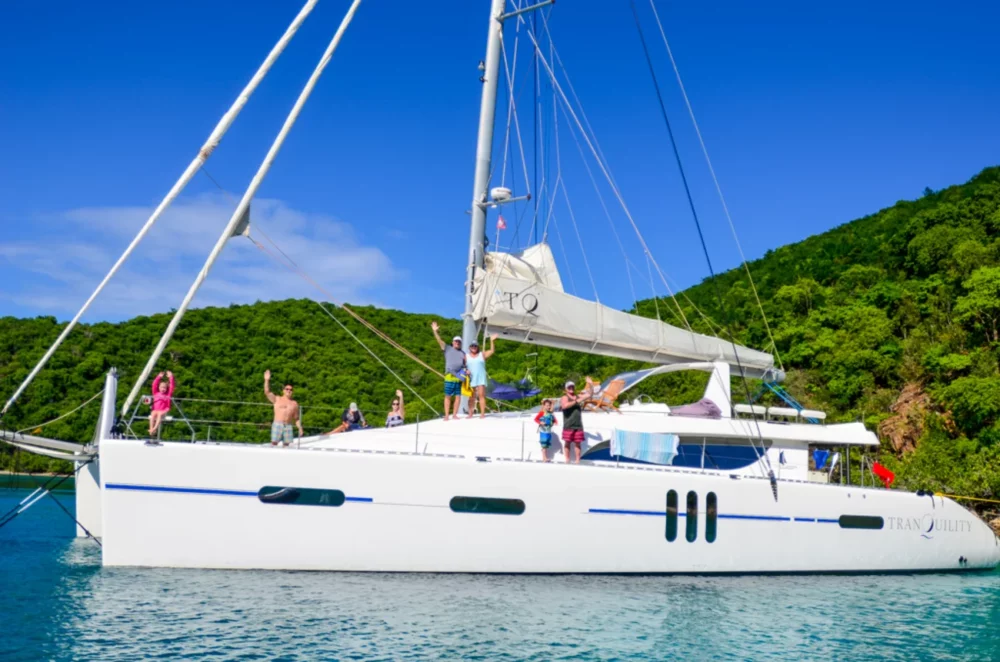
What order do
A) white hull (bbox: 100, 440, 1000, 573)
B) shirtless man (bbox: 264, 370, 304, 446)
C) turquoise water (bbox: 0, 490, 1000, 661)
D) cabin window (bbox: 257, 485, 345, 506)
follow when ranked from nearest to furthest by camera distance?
turquoise water (bbox: 0, 490, 1000, 661) < white hull (bbox: 100, 440, 1000, 573) < cabin window (bbox: 257, 485, 345, 506) < shirtless man (bbox: 264, 370, 304, 446)

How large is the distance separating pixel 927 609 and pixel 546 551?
14.9 ft

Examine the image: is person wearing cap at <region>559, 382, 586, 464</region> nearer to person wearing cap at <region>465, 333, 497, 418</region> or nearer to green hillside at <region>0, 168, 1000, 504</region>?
person wearing cap at <region>465, 333, 497, 418</region>

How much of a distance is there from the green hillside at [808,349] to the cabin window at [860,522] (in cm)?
769

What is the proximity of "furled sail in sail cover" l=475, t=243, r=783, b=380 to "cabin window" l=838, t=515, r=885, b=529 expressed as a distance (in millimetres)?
2703

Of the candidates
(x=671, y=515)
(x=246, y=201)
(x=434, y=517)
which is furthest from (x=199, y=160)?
(x=671, y=515)

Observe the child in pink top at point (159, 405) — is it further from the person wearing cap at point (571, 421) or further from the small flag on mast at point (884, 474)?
the small flag on mast at point (884, 474)

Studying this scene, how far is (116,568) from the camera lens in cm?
915

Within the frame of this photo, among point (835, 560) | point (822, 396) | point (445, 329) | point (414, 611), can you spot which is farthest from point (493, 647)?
point (445, 329)

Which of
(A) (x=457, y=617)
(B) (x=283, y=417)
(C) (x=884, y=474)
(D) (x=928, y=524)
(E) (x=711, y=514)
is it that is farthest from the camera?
(C) (x=884, y=474)

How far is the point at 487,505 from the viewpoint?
9.87m

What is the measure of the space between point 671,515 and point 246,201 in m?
6.56

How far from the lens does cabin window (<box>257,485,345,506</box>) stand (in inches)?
364

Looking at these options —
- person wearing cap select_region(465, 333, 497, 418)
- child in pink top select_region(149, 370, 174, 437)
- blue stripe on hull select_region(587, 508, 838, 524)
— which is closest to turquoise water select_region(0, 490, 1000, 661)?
blue stripe on hull select_region(587, 508, 838, 524)

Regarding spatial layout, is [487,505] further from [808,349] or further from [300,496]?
[808,349]
